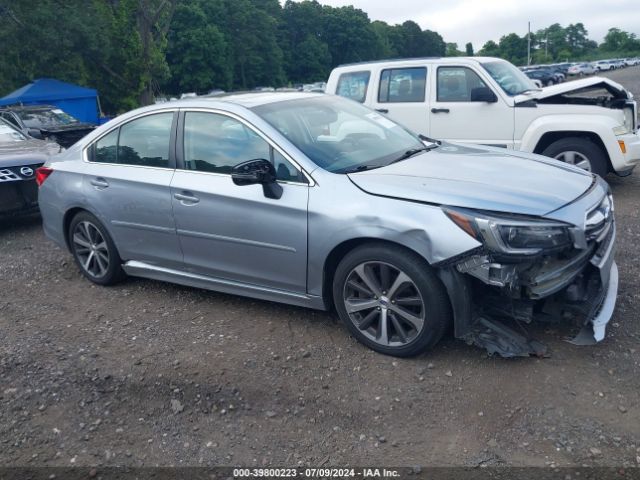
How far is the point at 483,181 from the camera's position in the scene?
3.77m

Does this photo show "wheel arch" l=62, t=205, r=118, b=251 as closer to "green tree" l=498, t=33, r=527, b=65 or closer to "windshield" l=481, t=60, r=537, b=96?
"windshield" l=481, t=60, r=537, b=96

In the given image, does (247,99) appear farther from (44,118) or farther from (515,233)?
(44,118)

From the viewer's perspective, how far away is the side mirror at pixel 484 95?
308 inches

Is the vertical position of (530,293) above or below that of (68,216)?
below

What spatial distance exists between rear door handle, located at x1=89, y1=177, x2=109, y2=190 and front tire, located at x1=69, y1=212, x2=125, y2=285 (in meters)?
0.29

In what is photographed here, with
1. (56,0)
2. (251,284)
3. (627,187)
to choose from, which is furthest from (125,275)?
(56,0)

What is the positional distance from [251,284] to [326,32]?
3692 inches

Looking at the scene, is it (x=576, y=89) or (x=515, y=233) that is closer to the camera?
(x=515, y=233)

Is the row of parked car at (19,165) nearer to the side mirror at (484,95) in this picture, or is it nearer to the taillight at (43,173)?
the taillight at (43,173)

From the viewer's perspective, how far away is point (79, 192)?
17.3 ft

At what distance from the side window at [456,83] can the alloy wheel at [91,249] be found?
5040 millimetres

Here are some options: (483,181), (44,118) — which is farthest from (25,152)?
(44,118)

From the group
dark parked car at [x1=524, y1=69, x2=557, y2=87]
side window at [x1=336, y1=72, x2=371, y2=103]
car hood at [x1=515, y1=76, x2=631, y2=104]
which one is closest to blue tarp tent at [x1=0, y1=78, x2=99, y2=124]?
side window at [x1=336, y1=72, x2=371, y2=103]

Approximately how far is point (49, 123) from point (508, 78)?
33.2 ft
